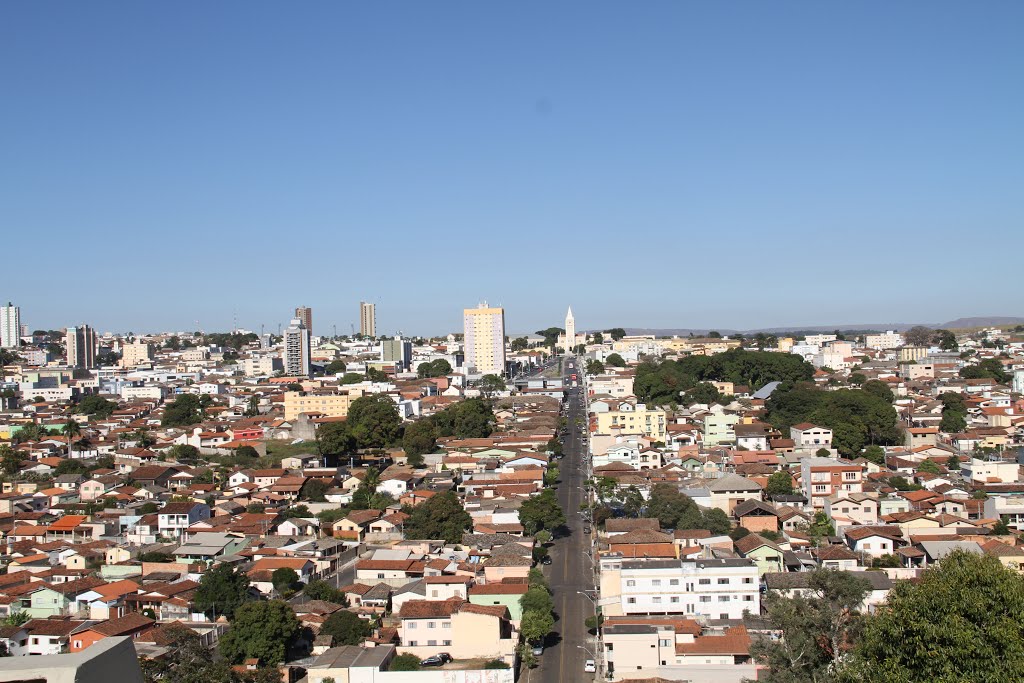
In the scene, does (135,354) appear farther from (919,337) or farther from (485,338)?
(919,337)

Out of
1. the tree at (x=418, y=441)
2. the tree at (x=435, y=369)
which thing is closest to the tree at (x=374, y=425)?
the tree at (x=418, y=441)

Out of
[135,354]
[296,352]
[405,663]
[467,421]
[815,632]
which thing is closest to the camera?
[815,632]

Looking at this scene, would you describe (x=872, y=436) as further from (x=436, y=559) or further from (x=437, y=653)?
(x=437, y=653)

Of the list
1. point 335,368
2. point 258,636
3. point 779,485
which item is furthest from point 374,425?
point 335,368

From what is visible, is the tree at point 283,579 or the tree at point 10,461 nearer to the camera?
the tree at point 283,579

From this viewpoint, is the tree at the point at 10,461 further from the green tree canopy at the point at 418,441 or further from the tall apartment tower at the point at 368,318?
the tall apartment tower at the point at 368,318

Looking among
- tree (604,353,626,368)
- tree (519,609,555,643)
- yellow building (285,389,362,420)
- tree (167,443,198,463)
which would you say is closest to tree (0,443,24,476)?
tree (167,443,198,463)
